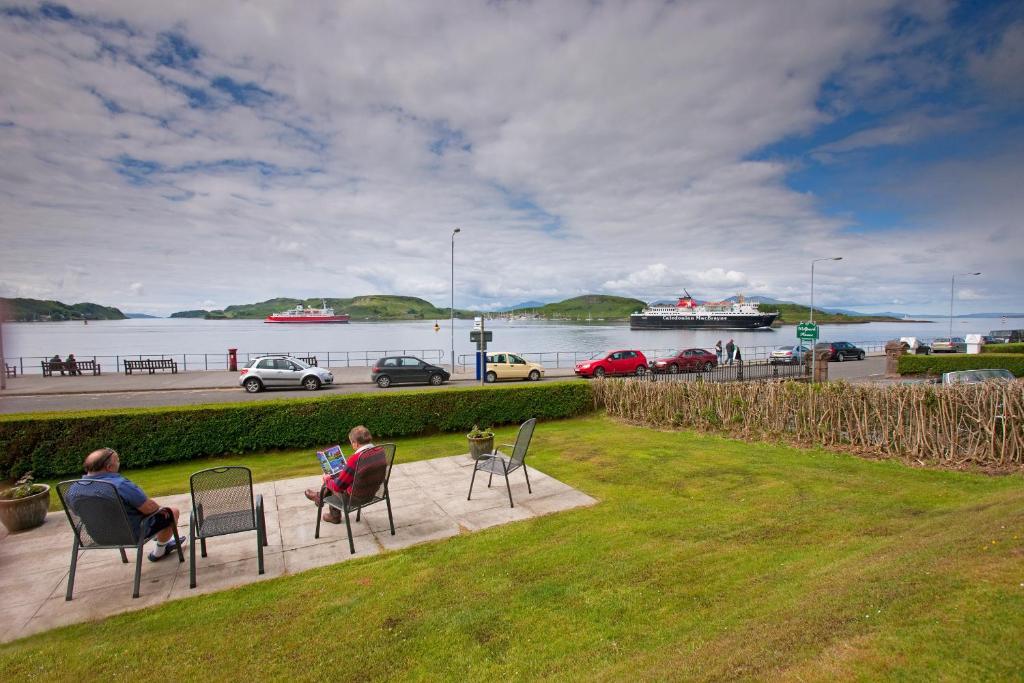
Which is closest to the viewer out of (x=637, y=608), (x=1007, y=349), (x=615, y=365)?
(x=637, y=608)

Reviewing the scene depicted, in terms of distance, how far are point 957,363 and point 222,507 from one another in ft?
101

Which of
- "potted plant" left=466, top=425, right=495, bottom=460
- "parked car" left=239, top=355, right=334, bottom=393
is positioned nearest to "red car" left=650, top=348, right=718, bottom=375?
"parked car" left=239, top=355, right=334, bottom=393

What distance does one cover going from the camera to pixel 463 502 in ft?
21.8

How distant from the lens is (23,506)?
587 cm

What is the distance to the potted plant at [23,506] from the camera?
581cm

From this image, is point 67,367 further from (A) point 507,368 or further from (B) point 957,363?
(B) point 957,363

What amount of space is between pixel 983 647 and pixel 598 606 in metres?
2.32

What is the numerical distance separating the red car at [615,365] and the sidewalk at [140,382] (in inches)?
79.7

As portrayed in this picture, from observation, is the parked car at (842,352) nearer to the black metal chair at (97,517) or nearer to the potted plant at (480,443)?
the potted plant at (480,443)

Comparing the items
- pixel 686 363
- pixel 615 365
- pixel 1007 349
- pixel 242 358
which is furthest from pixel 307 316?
pixel 1007 349

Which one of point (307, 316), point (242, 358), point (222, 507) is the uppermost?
point (307, 316)

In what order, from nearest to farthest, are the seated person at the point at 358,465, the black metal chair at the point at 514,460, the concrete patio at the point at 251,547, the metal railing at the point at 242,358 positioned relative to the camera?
the concrete patio at the point at 251,547 < the seated person at the point at 358,465 < the black metal chair at the point at 514,460 < the metal railing at the point at 242,358

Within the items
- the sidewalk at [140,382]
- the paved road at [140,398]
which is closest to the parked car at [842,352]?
the paved road at [140,398]

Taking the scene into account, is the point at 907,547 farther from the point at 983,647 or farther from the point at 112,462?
the point at 112,462
